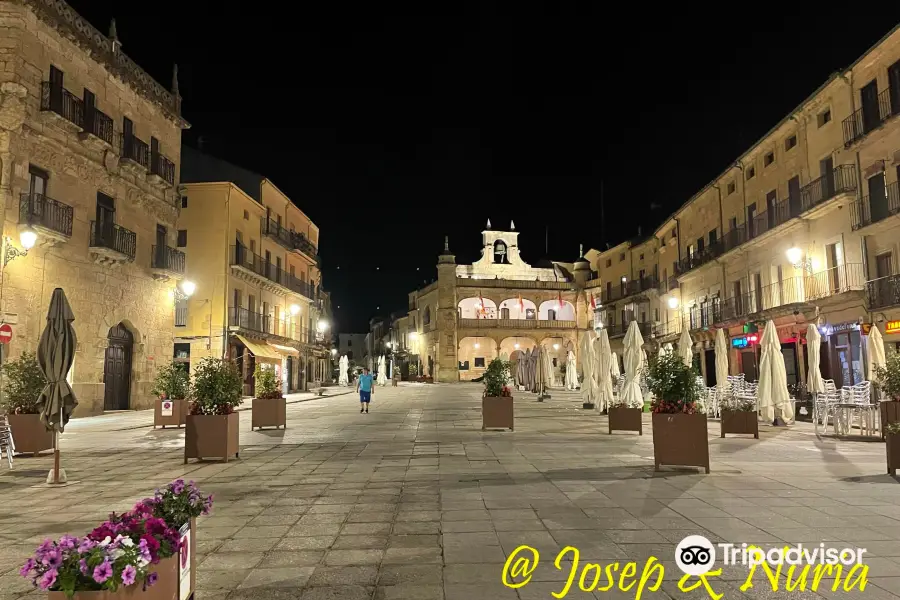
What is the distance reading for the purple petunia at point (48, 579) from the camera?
97.3 inches

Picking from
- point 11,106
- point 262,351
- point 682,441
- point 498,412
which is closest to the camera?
point 682,441

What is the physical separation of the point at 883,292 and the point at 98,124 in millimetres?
26121

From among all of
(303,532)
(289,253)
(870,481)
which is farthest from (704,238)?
(303,532)

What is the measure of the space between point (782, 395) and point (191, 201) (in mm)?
27907

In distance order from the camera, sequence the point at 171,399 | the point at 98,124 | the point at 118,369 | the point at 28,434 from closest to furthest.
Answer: the point at 28,434 → the point at 171,399 → the point at 98,124 → the point at 118,369

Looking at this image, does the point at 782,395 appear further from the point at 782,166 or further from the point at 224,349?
the point at 224,349

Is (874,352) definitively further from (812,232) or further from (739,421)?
(812,232)

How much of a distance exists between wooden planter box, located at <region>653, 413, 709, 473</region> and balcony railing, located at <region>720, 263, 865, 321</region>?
16.3 meters

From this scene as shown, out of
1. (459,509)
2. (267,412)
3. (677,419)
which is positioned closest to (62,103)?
(267,412)

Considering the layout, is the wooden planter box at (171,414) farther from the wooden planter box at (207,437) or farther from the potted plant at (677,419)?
the potted plant at (677,419)

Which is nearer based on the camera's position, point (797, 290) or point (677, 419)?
point (677, 419)

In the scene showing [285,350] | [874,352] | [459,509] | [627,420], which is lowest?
[459,509]

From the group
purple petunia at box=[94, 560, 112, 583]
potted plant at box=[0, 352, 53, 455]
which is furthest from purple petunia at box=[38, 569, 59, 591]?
potted plant at box=[0, 352, 53, 455]

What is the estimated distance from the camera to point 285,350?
3784 cm
